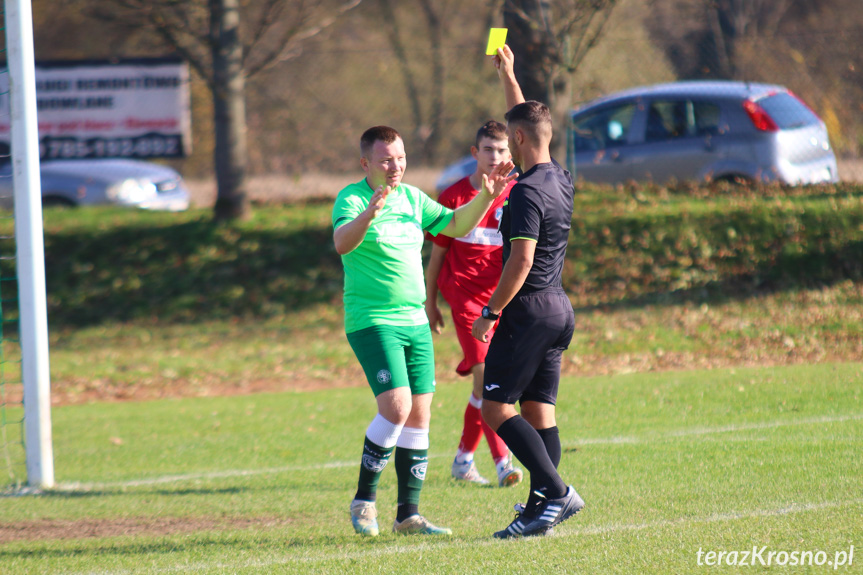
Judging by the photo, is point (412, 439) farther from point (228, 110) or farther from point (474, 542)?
point (228, 110)

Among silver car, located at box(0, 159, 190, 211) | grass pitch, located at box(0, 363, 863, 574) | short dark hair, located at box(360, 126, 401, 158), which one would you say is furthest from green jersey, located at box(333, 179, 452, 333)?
silver car, located at box(0, 159, 190, 211)

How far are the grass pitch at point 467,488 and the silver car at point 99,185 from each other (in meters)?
8.06

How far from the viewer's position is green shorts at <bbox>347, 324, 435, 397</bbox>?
4383 mm

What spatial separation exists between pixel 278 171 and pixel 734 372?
9766mm

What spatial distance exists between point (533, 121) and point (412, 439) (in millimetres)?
1697

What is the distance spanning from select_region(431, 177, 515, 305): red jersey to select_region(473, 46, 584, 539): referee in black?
125 centimetres

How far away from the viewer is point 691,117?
12.4 m

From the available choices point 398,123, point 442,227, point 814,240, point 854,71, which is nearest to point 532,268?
point 442,227

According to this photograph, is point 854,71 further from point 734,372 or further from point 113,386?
point 113,386

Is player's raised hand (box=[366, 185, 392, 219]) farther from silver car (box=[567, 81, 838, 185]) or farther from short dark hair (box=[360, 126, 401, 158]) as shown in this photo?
silver car (box=[567, 81, 838, 185])

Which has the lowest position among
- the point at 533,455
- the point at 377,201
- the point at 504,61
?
the point at 533,455

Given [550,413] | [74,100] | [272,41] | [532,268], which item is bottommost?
[550,413]

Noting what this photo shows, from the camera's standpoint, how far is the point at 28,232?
5945 mm

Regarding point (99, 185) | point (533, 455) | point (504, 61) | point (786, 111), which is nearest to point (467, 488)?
point (533, 455)
